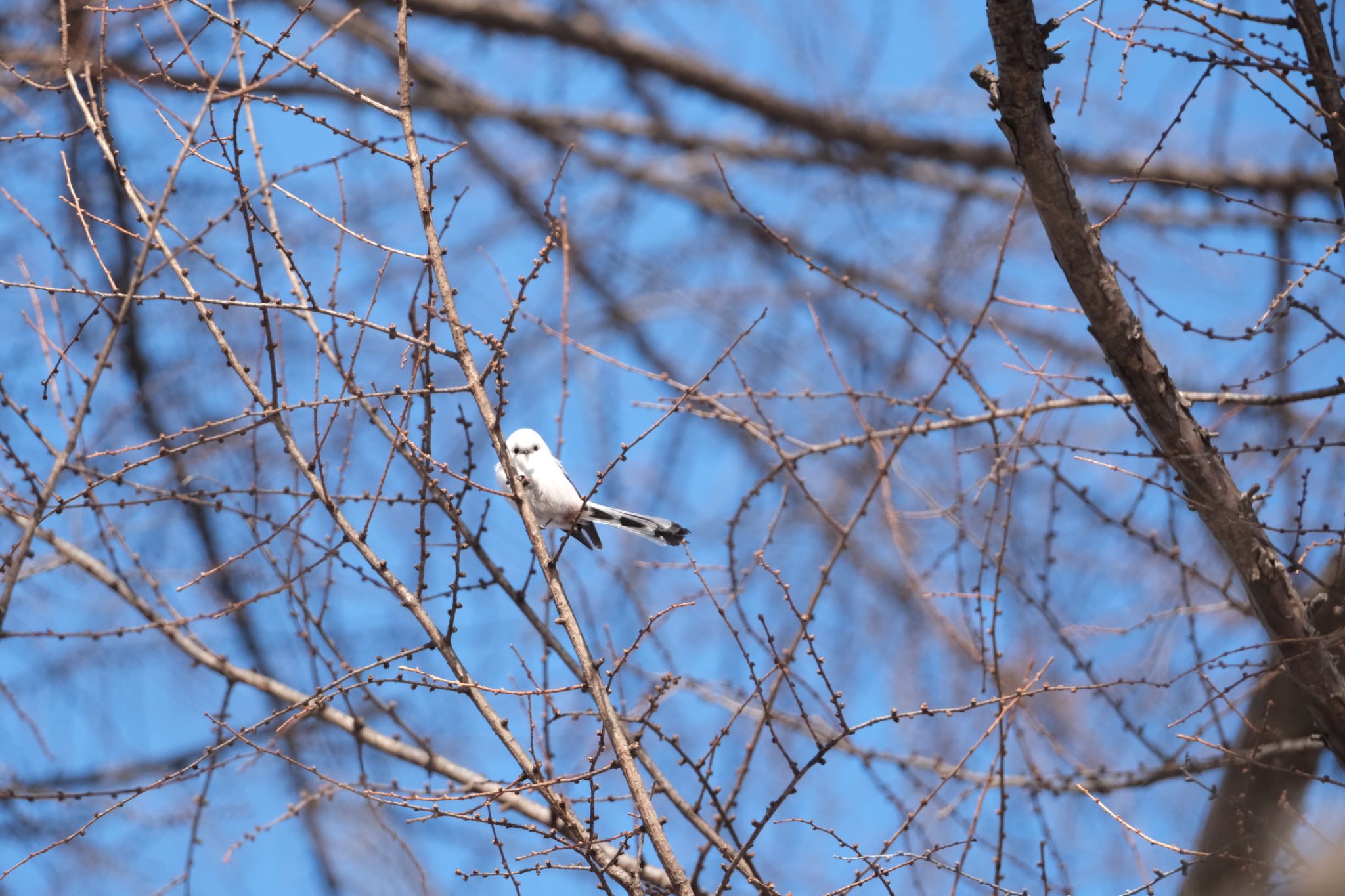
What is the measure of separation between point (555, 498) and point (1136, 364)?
147 cm

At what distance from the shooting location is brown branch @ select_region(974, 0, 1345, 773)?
2428 mm

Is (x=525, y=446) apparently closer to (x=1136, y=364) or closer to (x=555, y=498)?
Answer: (x=555, y=498)

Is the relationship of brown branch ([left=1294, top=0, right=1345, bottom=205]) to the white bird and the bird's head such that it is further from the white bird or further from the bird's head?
the bird's head

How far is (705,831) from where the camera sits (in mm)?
2539

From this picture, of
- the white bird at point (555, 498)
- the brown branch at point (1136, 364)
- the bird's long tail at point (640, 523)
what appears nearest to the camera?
the brown branch at point (1136, 364)

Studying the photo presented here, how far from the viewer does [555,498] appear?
310 cm

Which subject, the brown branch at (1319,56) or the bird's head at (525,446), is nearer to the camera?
the brown branch at (1319,56)

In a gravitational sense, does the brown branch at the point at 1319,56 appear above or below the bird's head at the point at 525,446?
below

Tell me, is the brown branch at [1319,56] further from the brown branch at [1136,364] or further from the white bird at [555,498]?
the white bird at [555,498]

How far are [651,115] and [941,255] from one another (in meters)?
2.07

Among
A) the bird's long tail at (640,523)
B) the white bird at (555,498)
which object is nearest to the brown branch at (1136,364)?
the bird's long tail at (640,523)

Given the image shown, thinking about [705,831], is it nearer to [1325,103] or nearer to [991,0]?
[991,0]

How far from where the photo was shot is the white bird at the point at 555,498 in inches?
121

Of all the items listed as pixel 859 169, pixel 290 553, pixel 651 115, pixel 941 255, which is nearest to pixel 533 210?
pixel 651 115
